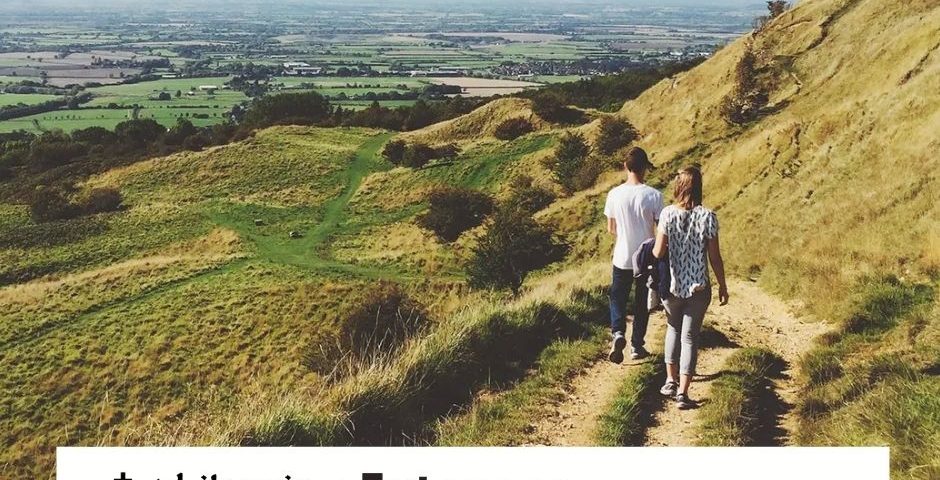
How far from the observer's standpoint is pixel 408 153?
50.9 meters

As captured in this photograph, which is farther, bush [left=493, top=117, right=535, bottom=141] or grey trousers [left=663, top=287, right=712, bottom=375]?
bush [left=493, top=117, right=535, bottom=141]

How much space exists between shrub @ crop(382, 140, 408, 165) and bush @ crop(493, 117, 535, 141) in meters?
7.98

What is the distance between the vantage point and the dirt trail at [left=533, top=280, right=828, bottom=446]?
622 centimetres

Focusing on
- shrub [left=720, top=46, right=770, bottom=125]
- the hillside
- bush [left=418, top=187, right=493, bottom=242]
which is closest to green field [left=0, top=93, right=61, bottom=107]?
the hillside

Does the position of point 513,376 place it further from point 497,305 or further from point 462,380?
point 497,305

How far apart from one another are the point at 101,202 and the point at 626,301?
50.3m

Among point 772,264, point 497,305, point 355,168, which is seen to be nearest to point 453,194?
point 355,168

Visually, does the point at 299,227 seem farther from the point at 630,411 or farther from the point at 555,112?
the point at 630,411

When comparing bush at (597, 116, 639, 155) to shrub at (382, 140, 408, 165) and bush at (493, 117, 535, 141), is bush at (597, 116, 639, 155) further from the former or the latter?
shrub at (382, 140, 408, 165)

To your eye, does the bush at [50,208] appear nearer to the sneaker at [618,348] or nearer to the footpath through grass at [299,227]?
the footpath through grass at [299,227]

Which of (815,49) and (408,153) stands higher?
(815,49)

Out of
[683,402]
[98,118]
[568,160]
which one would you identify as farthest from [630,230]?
[98,118]

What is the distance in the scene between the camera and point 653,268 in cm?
707

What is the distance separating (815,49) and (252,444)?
126 feet
